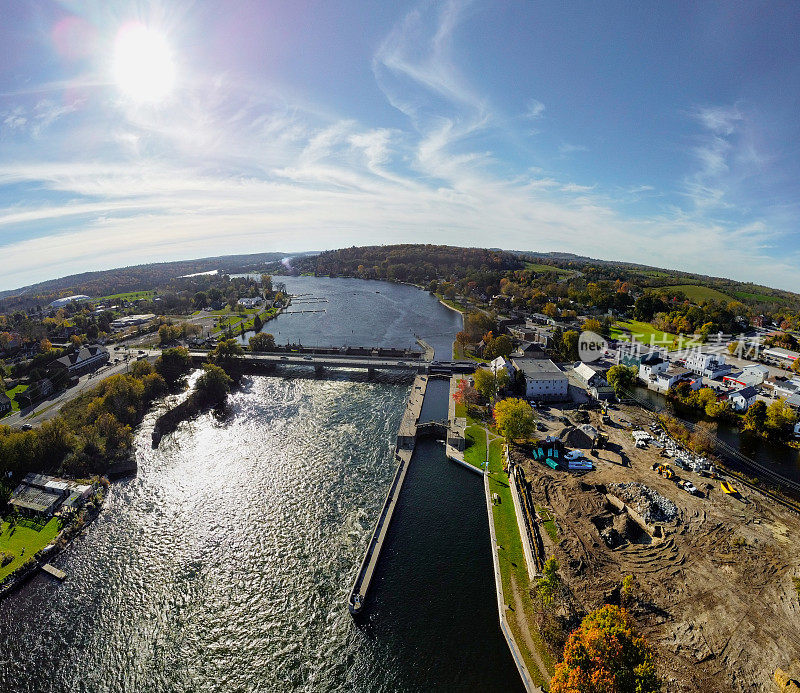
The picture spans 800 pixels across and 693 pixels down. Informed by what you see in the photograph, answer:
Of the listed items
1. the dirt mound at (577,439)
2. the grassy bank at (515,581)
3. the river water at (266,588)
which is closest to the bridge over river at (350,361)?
the river water at (266,588)

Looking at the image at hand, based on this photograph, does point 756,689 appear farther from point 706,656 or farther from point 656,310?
point 656,310

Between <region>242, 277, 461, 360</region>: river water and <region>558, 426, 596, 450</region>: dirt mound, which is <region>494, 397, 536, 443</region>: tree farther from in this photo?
<region>242, 277, 461, 360</region>: river water

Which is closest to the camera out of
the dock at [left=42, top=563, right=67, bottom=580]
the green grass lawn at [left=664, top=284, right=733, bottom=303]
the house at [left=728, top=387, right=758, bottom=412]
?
the dock at [left=42, top=563, right=67, bottom=580]

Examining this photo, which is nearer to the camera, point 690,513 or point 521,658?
point 521,658

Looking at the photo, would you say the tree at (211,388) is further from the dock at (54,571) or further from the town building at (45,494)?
the dock at (54,571)

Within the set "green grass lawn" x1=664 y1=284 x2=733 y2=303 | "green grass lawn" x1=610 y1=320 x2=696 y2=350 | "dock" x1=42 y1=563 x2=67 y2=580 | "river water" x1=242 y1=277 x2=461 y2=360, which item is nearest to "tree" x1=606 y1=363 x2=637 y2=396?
"river water" x1=242 y1=277 x2=461 y2=360

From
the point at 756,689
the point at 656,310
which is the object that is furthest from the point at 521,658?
the point at 656,310

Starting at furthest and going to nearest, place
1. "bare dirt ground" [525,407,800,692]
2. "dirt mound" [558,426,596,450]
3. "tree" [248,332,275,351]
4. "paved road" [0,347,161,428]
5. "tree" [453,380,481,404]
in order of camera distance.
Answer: "tree" [248,332,275,351] → "tree" [453,380,481,404] → "paved road" [0,347,161,428] → "dirt mound" [558,426,596,450] → "bare dirt ground" [525,407,800,692]
